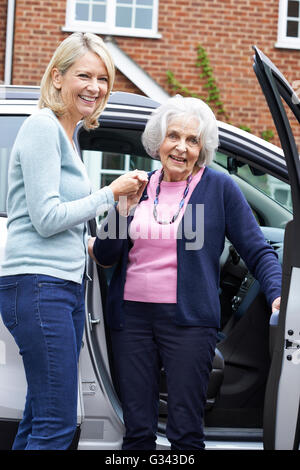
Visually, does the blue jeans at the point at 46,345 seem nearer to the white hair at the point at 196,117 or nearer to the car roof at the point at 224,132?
the white hair at the point at 196,117

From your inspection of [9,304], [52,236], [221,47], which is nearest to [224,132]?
[52,236]

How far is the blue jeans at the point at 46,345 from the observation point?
96.0 inches

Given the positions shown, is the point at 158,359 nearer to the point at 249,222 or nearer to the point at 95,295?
the point at 95,295

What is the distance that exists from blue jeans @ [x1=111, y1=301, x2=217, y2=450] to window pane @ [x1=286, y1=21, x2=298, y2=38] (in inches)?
348

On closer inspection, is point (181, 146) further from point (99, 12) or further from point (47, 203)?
point (99, 12)

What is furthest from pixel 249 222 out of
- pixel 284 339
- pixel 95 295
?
pixel 95 295

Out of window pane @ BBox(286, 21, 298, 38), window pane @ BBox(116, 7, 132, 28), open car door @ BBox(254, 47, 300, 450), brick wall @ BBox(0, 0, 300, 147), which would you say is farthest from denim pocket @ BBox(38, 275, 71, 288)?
window pane @ BBox(286, 21, 298, 38)

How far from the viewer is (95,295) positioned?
9.80ft

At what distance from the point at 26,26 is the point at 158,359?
8.43 m

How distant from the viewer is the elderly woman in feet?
8.84

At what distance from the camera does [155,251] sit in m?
2.74

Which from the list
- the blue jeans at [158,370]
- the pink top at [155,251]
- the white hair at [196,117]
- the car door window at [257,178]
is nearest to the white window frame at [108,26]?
the car door window at [257,178]

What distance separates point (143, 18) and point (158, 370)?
8590mm

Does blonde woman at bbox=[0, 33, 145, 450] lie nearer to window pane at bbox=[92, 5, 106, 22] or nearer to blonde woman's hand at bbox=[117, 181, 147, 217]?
blonde woman's hand at bbox=[117, 181, 147, 217]
